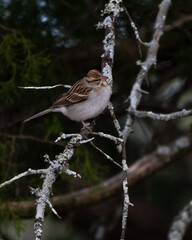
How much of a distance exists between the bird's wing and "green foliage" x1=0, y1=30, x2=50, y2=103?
0.23 m

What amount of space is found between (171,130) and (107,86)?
2145mm

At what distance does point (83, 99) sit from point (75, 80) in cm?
56

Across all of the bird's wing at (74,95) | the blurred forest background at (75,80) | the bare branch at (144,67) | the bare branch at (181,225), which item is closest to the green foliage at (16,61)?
the blurred forest background at (75,80)

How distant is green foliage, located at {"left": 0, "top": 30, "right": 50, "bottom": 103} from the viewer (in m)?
3.79

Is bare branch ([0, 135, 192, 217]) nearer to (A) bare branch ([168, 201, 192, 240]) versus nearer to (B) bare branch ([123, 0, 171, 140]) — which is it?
(A) bare branch ([168, 201, 192, 240])

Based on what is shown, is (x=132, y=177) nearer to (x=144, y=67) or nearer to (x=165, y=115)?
(x=144, y=67)

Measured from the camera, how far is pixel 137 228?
5730 mm

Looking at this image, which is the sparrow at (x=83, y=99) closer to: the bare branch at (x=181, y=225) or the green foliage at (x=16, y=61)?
the green foliage at (x=16, y=61)

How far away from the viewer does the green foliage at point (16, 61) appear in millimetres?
3791

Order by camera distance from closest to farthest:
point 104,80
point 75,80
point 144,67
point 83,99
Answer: point 104,80 → point 144,67 → point 83,99 → point 75,80

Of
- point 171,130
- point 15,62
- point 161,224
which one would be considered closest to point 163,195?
point 161,224

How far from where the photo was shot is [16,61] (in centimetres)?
406

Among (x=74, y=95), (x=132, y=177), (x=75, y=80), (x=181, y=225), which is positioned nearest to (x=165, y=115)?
(x=181, y=225)

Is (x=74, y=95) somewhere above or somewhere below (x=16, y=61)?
below
